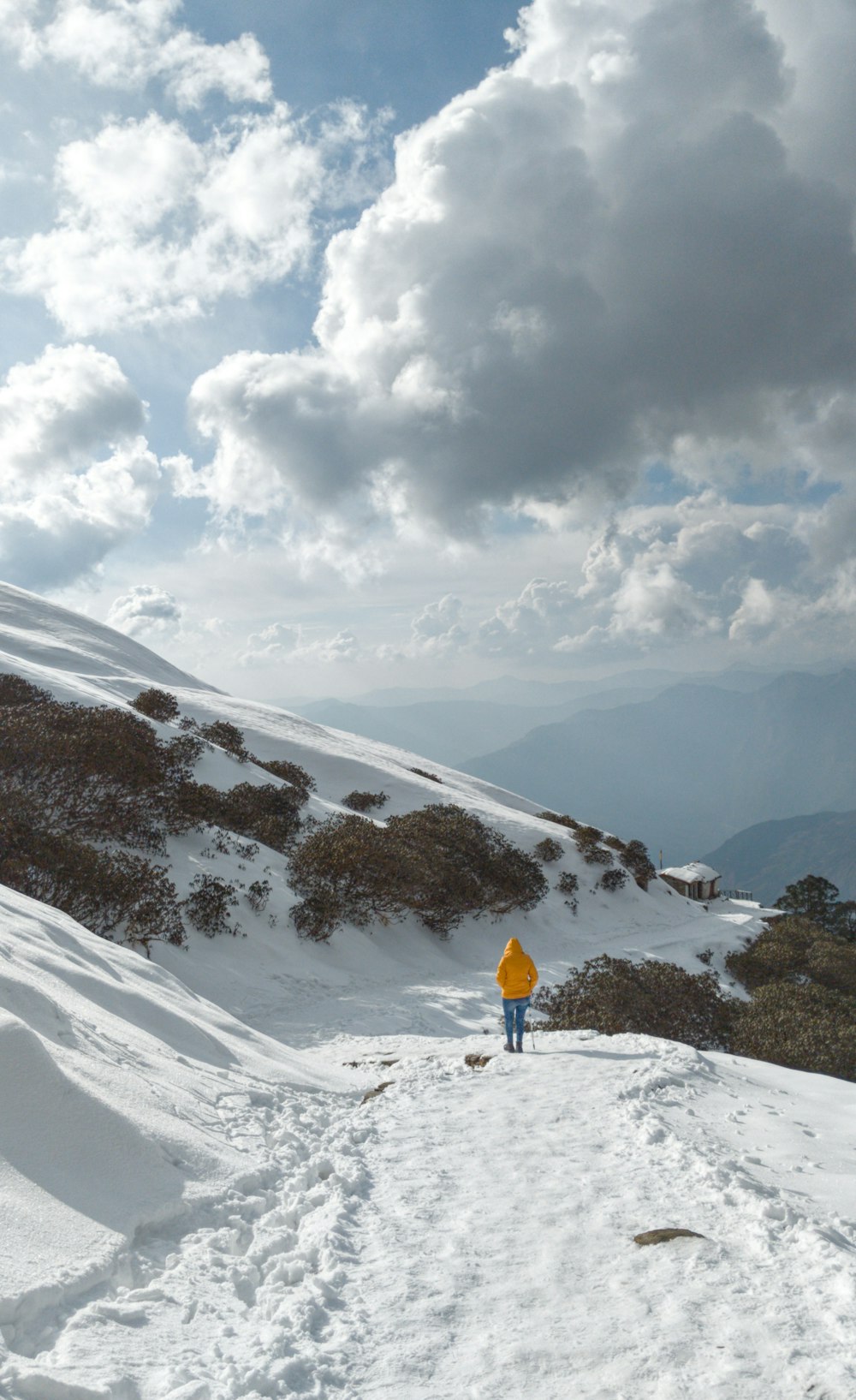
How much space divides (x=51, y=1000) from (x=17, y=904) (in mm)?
4714

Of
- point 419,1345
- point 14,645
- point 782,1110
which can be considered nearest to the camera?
point 419,1345

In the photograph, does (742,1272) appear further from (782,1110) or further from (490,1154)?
(782,1110)

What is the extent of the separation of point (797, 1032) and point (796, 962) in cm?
1598

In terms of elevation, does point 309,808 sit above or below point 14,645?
below

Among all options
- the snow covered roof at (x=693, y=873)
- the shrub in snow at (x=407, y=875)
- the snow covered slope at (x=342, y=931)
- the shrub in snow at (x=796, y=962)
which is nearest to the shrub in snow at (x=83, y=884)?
the snow covered slope at (x=342, y=931)

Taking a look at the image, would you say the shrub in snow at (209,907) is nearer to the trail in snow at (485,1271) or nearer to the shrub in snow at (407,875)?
the shrub in snow at (407,875)

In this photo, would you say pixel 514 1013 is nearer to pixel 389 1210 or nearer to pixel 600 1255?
pixel 389 1210

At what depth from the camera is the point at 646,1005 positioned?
17.2 meters

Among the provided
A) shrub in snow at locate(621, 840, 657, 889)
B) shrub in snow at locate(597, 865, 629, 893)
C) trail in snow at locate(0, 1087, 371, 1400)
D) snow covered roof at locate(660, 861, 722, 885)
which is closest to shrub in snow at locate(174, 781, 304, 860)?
shrub in snow at locate(597, 865, 629, 893)

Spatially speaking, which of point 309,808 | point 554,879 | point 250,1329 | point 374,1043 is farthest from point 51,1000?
point 554,879

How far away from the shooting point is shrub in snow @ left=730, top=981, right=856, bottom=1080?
14398 millimetres

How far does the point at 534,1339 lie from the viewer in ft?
13.2

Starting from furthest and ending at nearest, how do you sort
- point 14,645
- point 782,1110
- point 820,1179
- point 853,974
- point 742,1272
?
point 14,645 → point 853,974 → point 782,1110 → point 820,1179 → point 742,1272

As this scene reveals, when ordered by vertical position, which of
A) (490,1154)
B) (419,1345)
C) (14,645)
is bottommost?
(490,1154)
